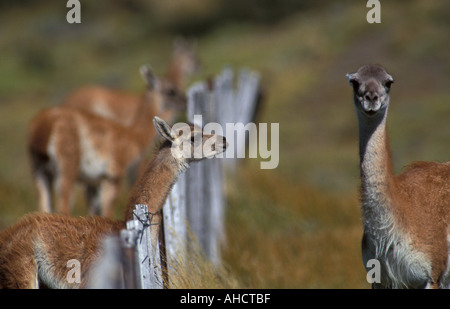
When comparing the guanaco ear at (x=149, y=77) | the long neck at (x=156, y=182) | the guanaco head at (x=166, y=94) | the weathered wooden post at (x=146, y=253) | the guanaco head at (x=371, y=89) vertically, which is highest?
the guanaco ear at (x=149, y=77)

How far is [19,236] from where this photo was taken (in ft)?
15.5

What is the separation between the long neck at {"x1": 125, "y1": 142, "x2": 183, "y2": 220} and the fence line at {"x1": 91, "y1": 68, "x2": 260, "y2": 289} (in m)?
0.17

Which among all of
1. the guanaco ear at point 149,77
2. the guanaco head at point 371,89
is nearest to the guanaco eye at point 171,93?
the guanaco ear at point 149,77

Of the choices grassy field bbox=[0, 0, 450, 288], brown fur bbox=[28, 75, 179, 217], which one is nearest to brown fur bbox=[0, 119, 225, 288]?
grassy field bbox=[0, 0, 450, 288]

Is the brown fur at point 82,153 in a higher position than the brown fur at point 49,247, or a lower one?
higher

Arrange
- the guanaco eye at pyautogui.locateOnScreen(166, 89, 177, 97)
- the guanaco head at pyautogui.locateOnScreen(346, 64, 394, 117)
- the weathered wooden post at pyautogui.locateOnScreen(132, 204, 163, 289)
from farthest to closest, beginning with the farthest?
1. the guanaco eye at pyautogui.locateOnScreen(166, 89, 177, 97)
2. the guanaco head at pyautogui.locateOnScreen(346, 64, 394, 117)
3. the weathered wooden post at pyautogui.locateOnScreen(132, 204, 163, 289)

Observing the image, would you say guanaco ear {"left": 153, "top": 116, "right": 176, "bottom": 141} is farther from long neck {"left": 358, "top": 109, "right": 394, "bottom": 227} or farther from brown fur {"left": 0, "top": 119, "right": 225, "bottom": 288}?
long neck {"left": 358, "top": 109, "right": 394, "bottom": 227}

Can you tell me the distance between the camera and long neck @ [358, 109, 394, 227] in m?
5.24

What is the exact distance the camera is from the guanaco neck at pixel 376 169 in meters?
5.24

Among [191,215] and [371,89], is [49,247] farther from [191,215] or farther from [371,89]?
[191,215]

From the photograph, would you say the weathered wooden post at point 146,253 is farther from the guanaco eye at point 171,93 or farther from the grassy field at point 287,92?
the guanaco eye at point 171,93

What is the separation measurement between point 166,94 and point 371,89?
7304 mm

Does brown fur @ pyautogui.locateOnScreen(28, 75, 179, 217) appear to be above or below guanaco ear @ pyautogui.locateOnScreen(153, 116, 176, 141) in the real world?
above

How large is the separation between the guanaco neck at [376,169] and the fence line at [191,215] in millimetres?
1617
